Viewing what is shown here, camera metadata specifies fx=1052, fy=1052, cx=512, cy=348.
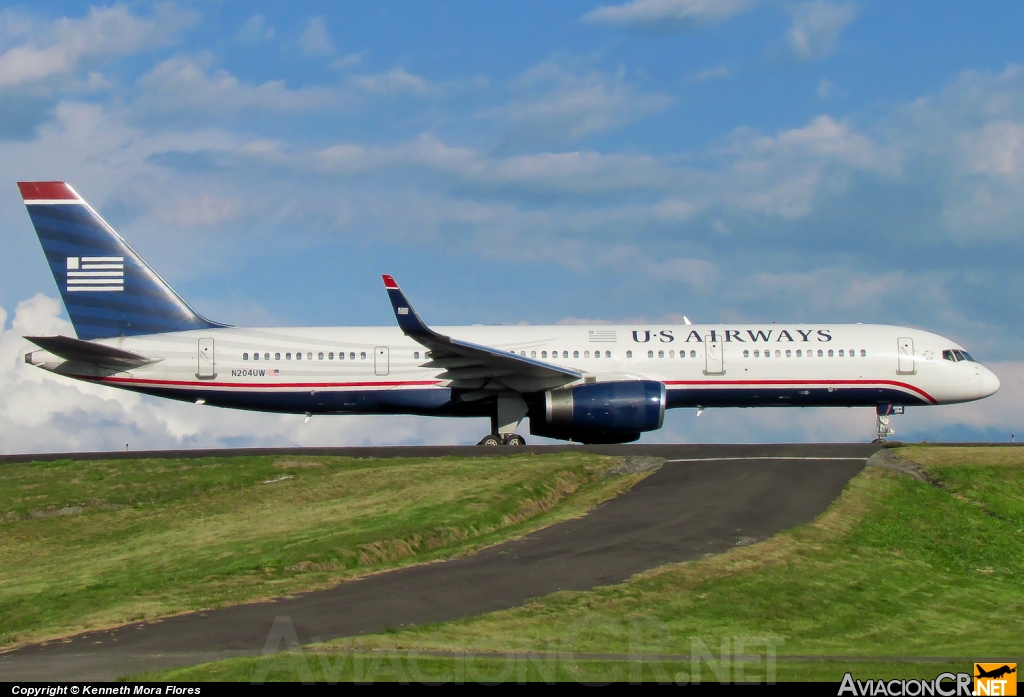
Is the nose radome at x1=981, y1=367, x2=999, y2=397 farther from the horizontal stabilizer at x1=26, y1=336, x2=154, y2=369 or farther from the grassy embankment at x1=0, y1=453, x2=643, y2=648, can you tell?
the horizontal stabilizer at x1=26, y1=336, x2=154, y2=369

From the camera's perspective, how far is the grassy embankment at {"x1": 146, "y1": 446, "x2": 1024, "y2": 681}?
37.5 ft

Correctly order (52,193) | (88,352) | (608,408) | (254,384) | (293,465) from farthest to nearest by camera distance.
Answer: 1. (52,193)
2. (254,384)
3. (88,352)
4. (608,408)
5. (293,465)

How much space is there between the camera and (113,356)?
109 ft

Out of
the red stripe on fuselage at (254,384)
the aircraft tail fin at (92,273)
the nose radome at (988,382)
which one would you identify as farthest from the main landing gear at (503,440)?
the nose radome at (988,382)

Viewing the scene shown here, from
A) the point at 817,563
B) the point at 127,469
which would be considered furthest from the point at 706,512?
the point at 127,469

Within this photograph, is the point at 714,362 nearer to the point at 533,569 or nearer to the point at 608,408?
the point at 608,408

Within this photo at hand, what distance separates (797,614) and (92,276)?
26.6 metres

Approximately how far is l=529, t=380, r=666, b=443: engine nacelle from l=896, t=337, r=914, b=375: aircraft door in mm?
7923

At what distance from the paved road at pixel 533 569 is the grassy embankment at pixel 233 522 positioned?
3.02 ft

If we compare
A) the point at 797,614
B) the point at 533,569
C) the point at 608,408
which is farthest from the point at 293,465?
the point at 797,614

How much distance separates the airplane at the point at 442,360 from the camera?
3341 cm

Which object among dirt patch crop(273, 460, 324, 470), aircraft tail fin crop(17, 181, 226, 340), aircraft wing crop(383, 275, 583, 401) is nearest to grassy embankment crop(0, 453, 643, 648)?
dirt patch crop(273, 460, 324, 470)

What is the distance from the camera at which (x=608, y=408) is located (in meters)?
31.8

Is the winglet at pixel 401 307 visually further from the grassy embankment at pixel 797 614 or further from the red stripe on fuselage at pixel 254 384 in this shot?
the grassy embankment at pixel 797 614
